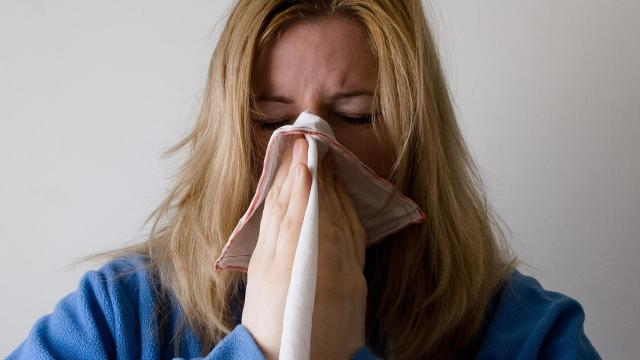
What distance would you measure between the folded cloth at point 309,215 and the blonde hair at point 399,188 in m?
0.05

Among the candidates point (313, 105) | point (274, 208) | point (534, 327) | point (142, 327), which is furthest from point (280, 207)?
point (534, 327)

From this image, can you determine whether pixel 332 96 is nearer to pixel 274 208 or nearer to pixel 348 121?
pixel 348 121

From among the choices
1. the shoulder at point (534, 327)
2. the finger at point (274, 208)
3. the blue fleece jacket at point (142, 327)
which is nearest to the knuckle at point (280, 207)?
the finger at point (274, 208)

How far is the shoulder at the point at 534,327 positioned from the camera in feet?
2.95

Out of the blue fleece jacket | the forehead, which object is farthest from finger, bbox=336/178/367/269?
the blue fleece jacket

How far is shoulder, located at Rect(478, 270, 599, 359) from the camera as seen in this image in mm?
900

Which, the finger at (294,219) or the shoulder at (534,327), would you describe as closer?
the finger at (294,219)

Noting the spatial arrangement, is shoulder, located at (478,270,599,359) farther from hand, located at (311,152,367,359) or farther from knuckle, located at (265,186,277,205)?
knuckle, located at (265,186,277,205)

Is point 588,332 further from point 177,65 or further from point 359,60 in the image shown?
point 177,65

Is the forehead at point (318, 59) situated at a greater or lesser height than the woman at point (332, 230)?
greater

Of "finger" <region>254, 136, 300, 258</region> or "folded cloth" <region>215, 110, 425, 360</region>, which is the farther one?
"finger" <region>254, 136, 300, 258</region>

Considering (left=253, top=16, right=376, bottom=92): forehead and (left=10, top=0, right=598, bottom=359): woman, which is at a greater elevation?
(left=253, top=16, right=376, bottom=92): forehead

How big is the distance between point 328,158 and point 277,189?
8 centimetres

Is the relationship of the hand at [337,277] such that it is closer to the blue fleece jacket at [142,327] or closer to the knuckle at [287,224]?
the knuckle at [287,224]
